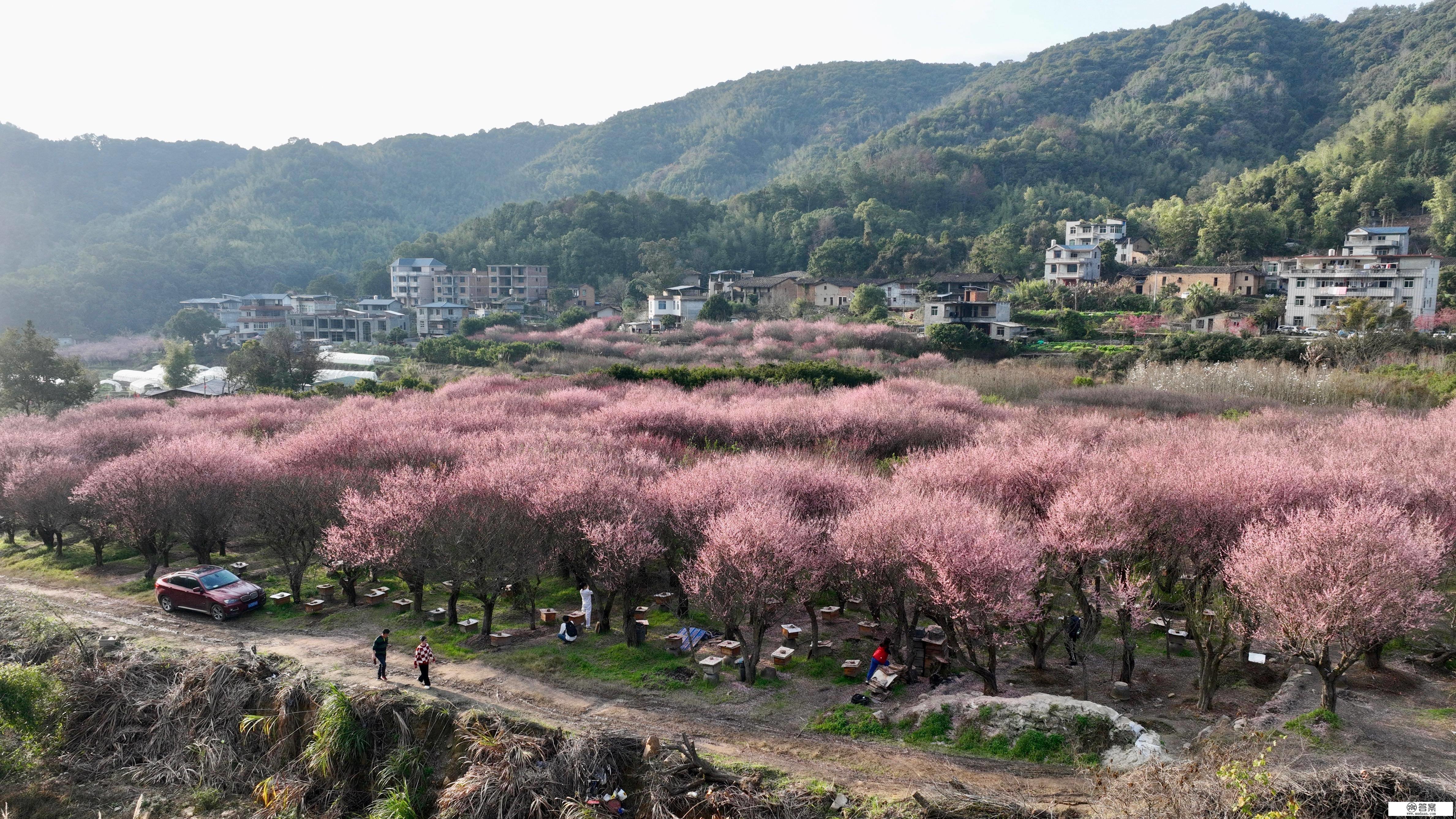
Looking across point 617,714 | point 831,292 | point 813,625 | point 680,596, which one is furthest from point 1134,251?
point 617,714

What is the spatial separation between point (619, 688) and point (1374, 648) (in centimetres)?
1557

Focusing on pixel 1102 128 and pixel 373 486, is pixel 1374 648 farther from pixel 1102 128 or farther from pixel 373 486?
pixel 1102 128

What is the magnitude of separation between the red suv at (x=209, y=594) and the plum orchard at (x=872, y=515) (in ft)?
4.30

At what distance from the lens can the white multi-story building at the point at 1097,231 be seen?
10288 centimetres

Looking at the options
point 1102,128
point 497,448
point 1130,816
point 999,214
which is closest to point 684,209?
point 999,214

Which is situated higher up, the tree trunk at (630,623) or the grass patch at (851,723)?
the tree trunk at (630,623)

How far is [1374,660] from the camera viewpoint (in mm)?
17312

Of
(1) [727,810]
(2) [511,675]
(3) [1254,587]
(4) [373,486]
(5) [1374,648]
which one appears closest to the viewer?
(1) [727,810]

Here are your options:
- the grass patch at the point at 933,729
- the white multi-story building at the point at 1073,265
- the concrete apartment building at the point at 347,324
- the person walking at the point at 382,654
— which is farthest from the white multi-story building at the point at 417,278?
the grass patch at the point at 933,729

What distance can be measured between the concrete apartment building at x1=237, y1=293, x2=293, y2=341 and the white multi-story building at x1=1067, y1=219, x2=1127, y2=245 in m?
99.0

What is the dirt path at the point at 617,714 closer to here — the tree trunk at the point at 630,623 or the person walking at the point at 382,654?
the person walking at the point at 382,654

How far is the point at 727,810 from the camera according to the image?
13281 millimetres

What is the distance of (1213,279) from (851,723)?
8018 centimetres

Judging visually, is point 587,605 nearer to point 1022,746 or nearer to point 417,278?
point 1022,746
